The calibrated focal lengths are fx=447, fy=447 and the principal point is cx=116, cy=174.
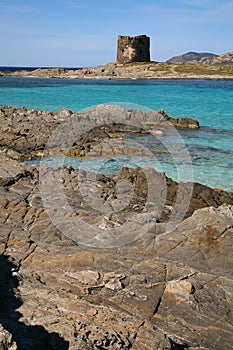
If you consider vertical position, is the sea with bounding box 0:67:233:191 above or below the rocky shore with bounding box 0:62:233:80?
above

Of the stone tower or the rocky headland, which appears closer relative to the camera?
the rocky headland

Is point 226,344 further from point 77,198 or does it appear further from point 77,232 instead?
point 77,198

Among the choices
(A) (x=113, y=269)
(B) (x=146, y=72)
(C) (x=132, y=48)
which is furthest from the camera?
(C) (x=132, y=48)

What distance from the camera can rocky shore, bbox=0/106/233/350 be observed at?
6641 millimetres

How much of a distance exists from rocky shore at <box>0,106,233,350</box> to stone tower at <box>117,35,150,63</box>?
101 m

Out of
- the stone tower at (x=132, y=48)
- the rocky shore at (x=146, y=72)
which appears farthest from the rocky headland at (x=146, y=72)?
the stone tower at (x=132, y=48)

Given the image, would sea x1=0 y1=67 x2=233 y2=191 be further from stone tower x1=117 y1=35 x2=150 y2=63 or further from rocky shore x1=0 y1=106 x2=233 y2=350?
stone tower x1=117 y1=35 x2=150 y2=63

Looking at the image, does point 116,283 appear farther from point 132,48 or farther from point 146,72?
point 132,48

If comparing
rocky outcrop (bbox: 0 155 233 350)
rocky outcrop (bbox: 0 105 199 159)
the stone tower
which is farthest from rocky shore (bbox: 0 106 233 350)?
the stone tower

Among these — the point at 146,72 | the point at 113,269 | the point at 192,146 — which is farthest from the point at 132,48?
the point at 113,269

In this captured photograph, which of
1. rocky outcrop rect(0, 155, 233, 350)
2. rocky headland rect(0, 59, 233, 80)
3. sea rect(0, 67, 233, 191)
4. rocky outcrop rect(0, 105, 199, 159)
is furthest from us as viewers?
rocky headland rect(0, 59, 233, 80)

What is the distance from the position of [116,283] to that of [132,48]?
10835 cm

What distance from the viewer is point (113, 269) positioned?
28.2 feet

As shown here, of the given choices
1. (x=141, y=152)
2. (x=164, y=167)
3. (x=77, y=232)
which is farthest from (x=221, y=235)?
(x=141, y=152)
